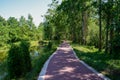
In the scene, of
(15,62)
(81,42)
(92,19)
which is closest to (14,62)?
(15,62)

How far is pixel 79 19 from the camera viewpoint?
5772 centimetres

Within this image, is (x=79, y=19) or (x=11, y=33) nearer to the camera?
(x=79, y=19)

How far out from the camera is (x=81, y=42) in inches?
2056

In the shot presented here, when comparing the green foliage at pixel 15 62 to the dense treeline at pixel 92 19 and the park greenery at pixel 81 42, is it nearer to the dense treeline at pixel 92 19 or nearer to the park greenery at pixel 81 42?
the park greenery at pixel 81 42

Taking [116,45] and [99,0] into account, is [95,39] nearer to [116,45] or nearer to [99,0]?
[99,0]

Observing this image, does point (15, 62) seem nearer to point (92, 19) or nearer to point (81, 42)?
point (81, 42)

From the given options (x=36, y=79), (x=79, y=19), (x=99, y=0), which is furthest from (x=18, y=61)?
(x=79, y=19)

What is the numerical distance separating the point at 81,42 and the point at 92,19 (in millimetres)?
8326

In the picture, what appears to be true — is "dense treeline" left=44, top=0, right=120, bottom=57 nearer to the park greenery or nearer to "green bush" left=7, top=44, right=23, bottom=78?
the park greenery

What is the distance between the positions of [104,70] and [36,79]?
4384 millimetres

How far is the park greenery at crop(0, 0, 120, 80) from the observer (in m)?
16.2

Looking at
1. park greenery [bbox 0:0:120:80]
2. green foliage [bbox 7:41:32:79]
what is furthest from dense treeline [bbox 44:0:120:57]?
green foliage [bbox 7:41:32:79]

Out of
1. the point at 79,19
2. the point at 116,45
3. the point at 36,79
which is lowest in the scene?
the point at 36,79

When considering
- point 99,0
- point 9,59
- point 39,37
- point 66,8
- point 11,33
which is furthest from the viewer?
point 39,37
